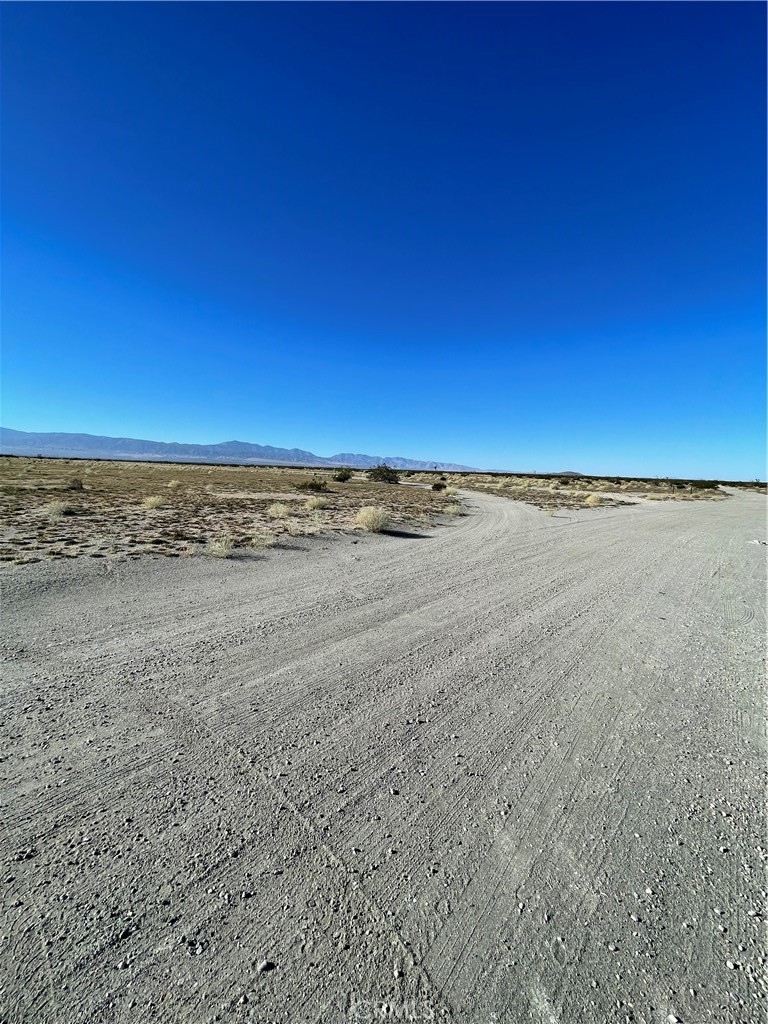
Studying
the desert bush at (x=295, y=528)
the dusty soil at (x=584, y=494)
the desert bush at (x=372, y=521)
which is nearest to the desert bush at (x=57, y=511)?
the desert bush at (x=295, y=528)

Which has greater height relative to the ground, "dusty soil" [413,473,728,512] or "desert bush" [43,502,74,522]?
"dusty soil" [413,473,728,512]

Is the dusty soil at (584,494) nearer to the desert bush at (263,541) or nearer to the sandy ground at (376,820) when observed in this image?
the desert bush at (263,541)

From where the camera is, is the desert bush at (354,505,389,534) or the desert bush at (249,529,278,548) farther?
the desert bush at (354,505,389,534)

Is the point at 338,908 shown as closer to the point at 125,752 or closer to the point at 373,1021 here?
the point at 373,1021

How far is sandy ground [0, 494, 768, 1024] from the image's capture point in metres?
1.97

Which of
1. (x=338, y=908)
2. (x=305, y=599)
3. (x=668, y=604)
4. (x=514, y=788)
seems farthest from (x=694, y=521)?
(x=338, y=908)

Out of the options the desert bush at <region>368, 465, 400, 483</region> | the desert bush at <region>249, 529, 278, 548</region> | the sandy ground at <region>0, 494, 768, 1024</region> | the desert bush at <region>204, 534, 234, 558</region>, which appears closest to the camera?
the sandy ground at <region>0, 494, 768, 1024</region>

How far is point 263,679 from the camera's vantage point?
4617 millimetres

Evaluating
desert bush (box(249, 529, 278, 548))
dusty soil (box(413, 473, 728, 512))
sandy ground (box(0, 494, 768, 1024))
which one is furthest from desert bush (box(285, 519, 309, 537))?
dusty soil (box(413, 473, 728, 512))

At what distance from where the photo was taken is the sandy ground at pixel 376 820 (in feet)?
6.47

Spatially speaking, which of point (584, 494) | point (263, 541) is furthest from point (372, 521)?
point (584, 494)

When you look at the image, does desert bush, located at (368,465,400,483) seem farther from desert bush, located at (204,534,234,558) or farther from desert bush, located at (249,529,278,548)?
desert bush, located at (204,534,234,558)

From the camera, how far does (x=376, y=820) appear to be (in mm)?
2871

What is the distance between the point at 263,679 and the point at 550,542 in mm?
11178
